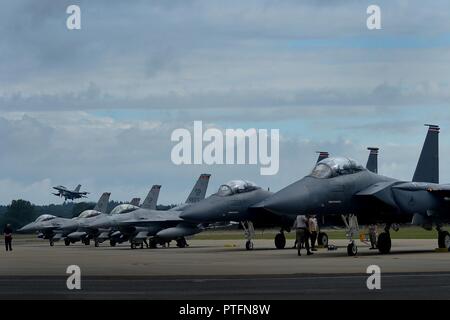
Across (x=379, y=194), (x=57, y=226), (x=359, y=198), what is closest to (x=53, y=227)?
(x=57, y=226)

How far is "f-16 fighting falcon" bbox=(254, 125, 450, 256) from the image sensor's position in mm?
34594

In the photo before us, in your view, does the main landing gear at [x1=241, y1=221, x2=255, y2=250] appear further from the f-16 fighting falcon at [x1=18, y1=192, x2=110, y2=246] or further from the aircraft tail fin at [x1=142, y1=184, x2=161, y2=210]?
the f-16 fighting falcon at [x1=18, y1=192, x2=110, y2=246]

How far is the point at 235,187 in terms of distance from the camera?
47.1 metres

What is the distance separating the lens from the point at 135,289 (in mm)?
19547

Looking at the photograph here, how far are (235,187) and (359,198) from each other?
1239cm

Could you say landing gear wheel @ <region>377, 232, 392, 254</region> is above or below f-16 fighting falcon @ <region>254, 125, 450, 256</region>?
below

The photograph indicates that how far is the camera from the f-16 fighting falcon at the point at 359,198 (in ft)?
113

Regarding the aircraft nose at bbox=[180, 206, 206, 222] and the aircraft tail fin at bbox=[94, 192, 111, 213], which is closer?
the aircraft nose at bbox=[180, 206, 206, 222]

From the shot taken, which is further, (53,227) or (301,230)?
(53,227)

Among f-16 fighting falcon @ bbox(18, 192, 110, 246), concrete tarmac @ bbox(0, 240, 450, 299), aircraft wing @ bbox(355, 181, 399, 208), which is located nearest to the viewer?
concrete tarmac @ bbox(0, 240, 450, 299)

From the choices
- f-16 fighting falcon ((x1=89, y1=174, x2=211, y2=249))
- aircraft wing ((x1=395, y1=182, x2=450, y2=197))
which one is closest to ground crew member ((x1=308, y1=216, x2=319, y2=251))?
aircraft wing ((x1=395, y1=182, x2=450, y2=197))

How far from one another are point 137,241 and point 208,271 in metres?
30.8

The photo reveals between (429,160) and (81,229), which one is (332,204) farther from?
(81,229)
